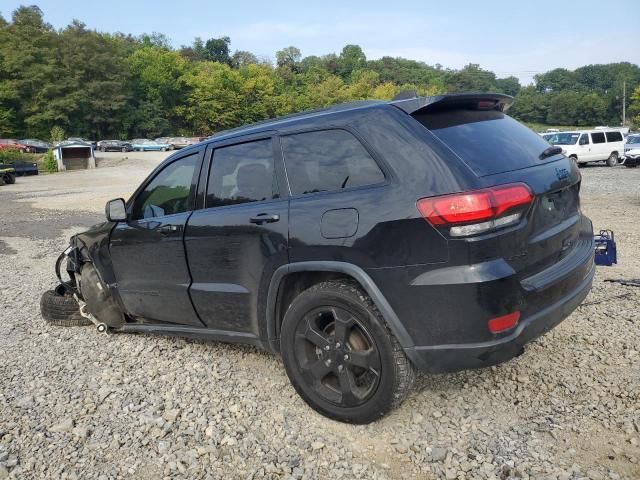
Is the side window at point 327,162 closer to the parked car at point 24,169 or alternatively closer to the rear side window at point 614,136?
the rear side window at point 614,136

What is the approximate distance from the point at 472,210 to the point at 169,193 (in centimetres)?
245

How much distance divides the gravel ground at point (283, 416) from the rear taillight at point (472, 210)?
3.78 ft

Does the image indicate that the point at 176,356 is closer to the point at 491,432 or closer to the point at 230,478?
the point at 230,478

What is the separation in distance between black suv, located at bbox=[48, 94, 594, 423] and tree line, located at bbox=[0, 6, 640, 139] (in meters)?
34.0

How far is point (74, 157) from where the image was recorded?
131ft

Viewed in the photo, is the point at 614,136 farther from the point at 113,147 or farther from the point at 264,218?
the point at 113,147

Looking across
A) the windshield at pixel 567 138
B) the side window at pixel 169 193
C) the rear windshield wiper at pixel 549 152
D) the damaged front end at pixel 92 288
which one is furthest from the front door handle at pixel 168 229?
the windshield at pixel 567 138

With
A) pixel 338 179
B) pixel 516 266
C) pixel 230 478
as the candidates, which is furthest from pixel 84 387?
pixel 516 266

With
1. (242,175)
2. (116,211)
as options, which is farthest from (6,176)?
(242,175)

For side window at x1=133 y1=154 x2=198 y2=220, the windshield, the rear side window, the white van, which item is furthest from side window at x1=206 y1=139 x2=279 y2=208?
the rear side window

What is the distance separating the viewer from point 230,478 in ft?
8.80

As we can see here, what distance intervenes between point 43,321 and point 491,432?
175 inches

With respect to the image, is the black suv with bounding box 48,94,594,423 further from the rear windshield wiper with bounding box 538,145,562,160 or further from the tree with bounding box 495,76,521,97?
the tree with bounding box 495,76,521,97

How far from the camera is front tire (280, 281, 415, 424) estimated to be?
112 inches
